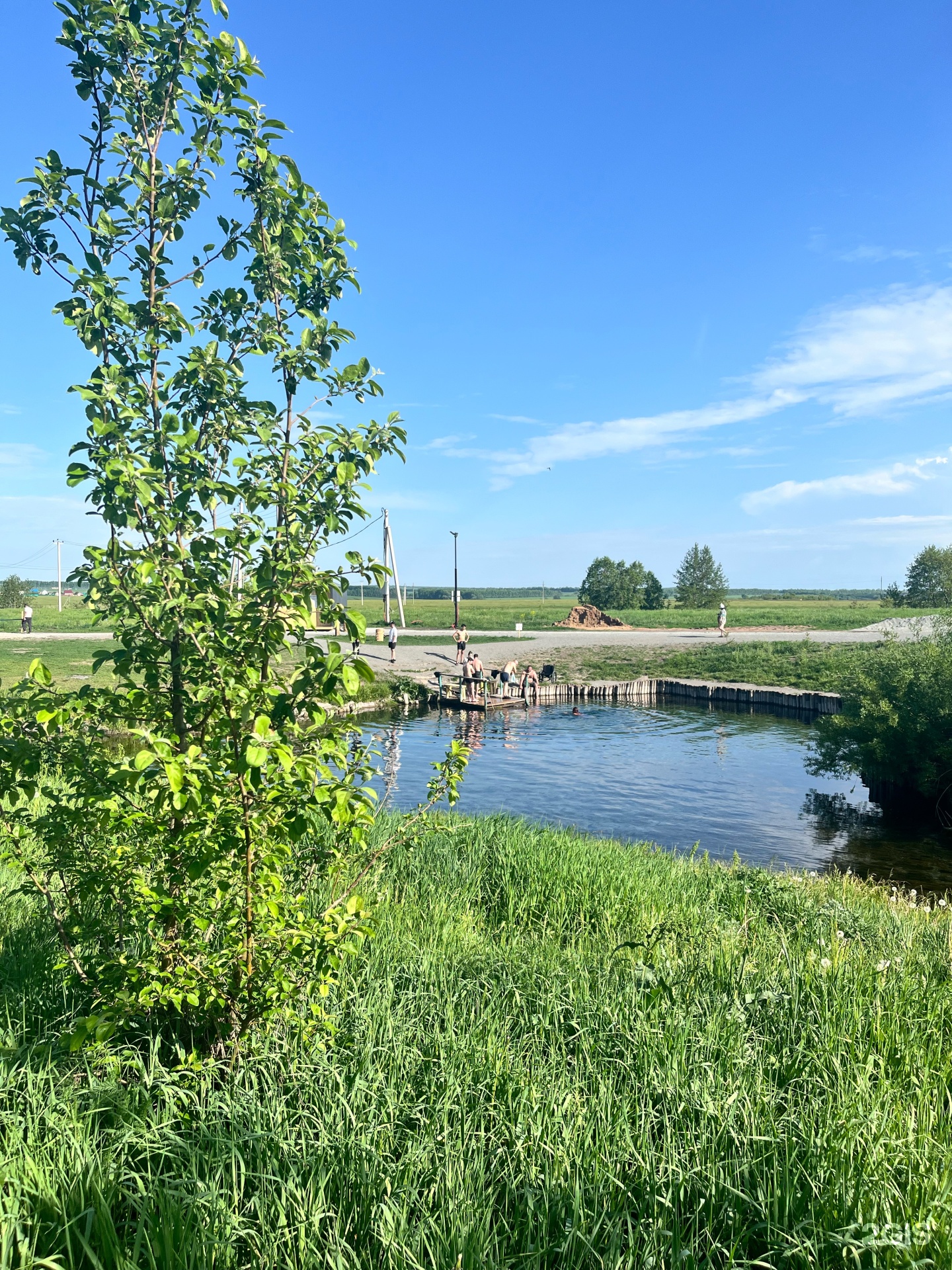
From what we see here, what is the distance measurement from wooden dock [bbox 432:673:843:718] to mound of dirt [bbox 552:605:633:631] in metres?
31.1

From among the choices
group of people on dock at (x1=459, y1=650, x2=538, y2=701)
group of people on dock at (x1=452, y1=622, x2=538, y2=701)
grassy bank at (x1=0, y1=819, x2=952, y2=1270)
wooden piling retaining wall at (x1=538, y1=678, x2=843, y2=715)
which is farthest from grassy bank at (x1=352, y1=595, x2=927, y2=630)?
grassy bank at (x1=0, y1=819, x2=952, y2=1270)

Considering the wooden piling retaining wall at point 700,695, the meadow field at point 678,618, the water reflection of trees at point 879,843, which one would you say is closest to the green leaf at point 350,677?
the water reflection of trees at point 879,843

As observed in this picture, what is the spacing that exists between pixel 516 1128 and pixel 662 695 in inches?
1438

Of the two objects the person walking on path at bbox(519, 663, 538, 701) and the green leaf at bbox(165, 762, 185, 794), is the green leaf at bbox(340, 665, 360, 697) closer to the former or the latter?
the green leaf at bbox(165, 762, 185, 794)

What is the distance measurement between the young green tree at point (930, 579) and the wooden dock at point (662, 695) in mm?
53246

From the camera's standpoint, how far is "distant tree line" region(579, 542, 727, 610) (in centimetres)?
10319

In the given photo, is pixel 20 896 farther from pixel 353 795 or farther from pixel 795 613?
pixel 795 613

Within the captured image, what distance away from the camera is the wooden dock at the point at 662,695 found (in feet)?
105

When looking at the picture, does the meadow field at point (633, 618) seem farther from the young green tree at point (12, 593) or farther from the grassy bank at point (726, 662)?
the grassy bank at point (726, 662)

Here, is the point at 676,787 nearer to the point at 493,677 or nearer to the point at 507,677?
the point at 507,677

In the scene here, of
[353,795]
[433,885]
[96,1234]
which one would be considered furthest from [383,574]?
[433,885]

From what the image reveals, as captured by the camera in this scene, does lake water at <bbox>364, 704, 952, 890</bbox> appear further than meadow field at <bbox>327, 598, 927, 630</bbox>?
No

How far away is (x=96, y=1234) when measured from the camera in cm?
270

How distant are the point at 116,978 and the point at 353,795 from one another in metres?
1.32
